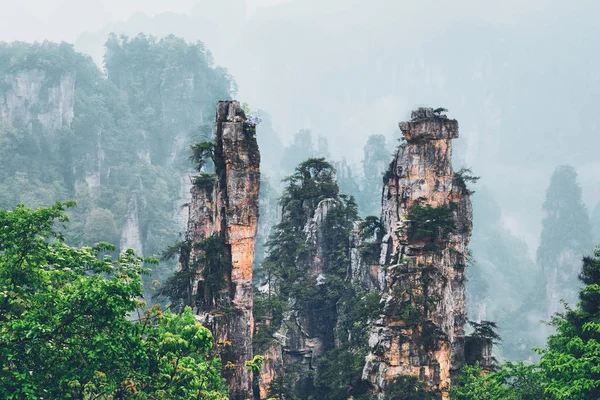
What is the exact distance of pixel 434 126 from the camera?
1296 inches

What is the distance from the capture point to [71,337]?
16516 mm

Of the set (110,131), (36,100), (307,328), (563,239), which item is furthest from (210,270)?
(563,239)

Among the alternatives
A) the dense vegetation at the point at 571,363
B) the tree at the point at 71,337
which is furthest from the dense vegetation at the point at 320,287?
the tree at the point at 71,337

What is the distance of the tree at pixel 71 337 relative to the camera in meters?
16.1

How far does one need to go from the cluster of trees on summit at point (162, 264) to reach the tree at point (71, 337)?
0.04 meters

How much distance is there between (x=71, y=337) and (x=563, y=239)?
9690cm

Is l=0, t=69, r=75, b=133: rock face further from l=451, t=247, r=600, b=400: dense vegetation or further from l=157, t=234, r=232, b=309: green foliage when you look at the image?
l=451, t=247, r=600, b=400: dense vegetation

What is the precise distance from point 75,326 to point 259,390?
13.9 metres

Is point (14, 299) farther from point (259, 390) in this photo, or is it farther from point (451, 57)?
point (451, 57)

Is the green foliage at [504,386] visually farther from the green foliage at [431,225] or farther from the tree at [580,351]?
the green foliage at [431,225]

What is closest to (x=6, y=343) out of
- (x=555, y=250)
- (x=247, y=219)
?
(x=247, y=219)

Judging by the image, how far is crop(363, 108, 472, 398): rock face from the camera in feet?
90.5

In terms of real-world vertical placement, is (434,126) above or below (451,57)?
below

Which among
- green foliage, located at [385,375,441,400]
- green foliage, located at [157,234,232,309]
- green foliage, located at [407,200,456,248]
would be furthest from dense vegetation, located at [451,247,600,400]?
green foliage, located at [157,234,232,309]
